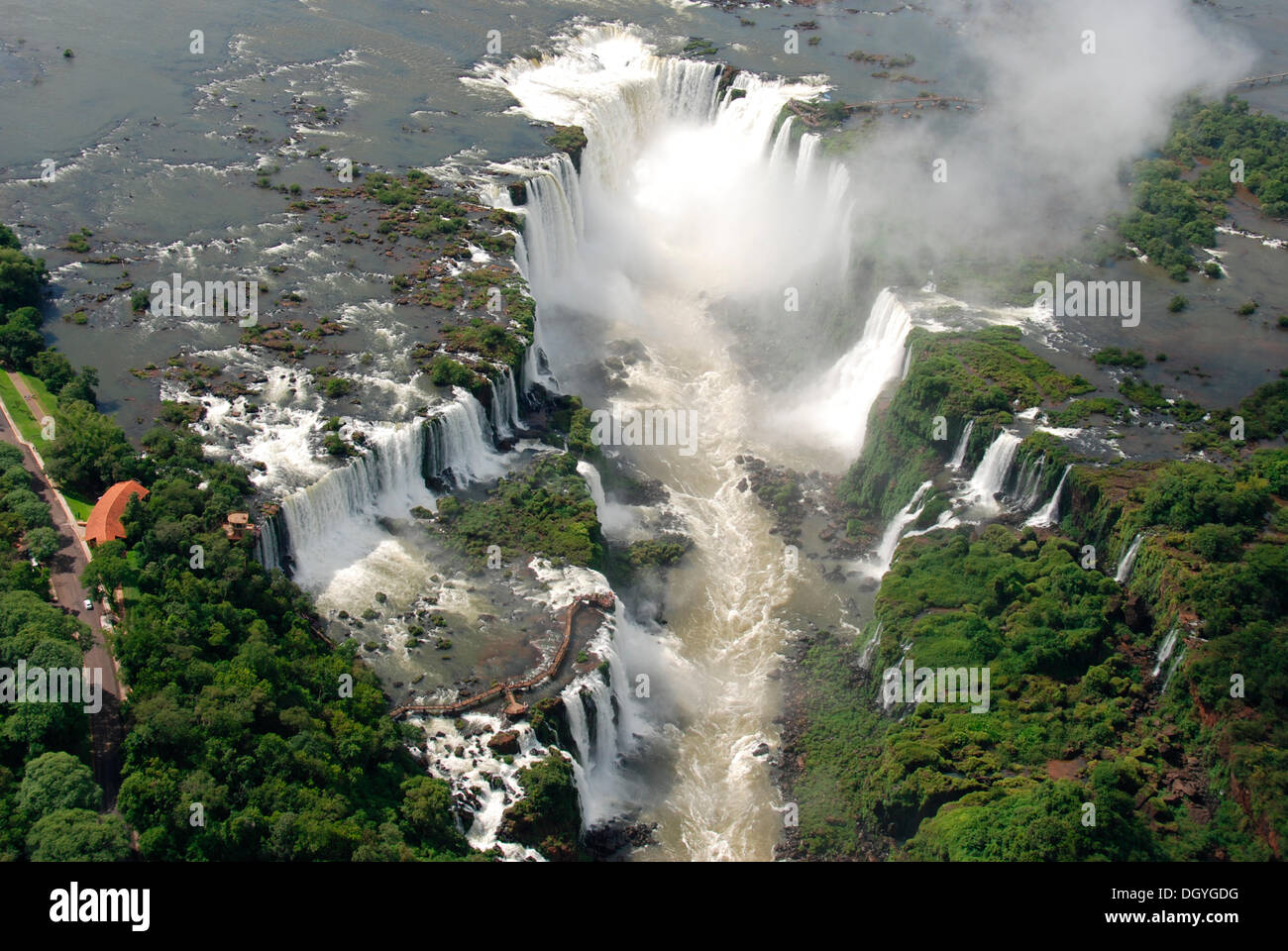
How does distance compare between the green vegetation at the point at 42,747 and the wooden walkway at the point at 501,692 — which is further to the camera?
the wooden walkway at the point at 501,692

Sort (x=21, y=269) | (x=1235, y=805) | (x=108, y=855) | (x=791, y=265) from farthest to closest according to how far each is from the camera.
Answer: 1. (x=791, y=265)
2. (x=21, y=269)
3. (x=1235, y=805)
4. (x=108, y=855)

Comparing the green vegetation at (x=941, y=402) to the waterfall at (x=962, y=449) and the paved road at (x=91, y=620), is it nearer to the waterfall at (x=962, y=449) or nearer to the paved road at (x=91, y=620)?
the waterfall at (x=962, y=449)

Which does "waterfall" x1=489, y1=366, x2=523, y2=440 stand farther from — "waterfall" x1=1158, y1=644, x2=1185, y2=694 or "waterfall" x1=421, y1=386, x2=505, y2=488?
"waterfall" x1=1158, y1=644, x2=1185, y2=694

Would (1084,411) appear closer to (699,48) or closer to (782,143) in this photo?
(782,143)

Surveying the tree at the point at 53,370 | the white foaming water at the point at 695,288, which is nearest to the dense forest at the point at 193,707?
the tree at the point at 53,370

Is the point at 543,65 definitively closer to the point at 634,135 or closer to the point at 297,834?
the point at 634,135

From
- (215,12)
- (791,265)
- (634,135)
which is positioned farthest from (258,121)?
(791,265)

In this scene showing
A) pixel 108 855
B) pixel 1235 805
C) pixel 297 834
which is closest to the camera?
pixel 108 855
